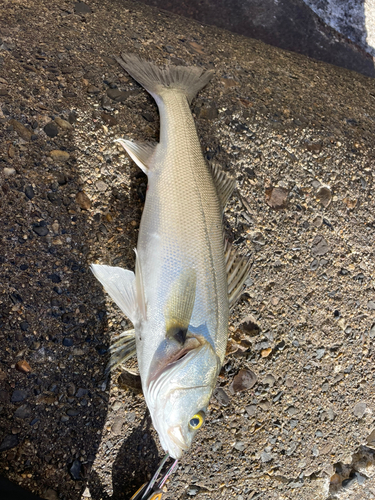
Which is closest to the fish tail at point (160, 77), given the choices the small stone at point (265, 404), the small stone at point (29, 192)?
the small stone at point (29, 192)

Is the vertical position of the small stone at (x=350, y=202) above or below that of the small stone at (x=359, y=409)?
above

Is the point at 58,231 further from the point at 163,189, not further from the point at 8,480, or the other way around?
the point at 8,480

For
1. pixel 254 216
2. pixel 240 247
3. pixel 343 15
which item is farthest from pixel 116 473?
pixel 343 15

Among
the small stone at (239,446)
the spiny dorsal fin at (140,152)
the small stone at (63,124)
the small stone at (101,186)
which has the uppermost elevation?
the spiny dorsal fin at (140,152)

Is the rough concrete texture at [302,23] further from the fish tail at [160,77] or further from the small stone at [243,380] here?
the small stone at [243,380]

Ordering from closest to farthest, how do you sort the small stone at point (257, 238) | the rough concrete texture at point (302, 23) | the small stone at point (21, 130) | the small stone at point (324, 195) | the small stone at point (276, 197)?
1. the small stone at point (21, 130)
2. the small stone at point (257, 238)
3. the small stone at point (276, 197)
4. the small stone at point (324, 195)
5. the rough concrete texture at point (302, 23)

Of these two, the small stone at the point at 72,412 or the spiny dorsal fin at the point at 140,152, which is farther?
the spiny dorsal fin at the point at 140,152
